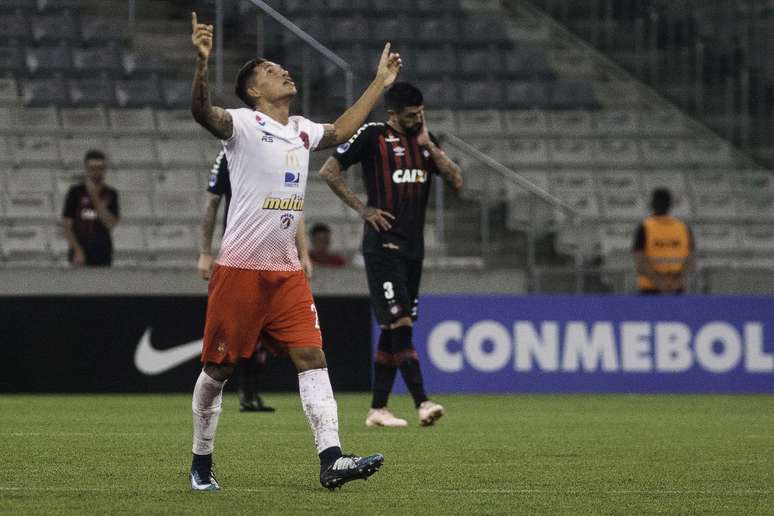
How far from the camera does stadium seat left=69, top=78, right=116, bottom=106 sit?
1869 cm

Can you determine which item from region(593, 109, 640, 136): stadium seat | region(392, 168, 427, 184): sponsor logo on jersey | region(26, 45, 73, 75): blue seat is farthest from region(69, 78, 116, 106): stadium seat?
region(392, 168, 427, 184): sponsor logo on jersey

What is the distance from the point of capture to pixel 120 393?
49.4 feet

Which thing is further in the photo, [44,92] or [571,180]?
[571,180]

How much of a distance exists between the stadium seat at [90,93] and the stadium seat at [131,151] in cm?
60

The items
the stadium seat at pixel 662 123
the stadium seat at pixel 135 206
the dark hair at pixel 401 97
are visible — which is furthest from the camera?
the stadium seat at pixel 662 123

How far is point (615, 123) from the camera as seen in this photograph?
20.5 m

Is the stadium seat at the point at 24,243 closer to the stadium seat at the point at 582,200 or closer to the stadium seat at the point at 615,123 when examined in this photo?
the stadium seat at the point at 582,200

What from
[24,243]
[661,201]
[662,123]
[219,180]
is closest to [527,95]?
[662,123]

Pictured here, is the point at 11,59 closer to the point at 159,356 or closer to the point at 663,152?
the point at 159,356

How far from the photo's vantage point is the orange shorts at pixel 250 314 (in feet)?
22.5

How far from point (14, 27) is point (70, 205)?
449 cm

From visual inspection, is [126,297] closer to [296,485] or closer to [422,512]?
[296,485]

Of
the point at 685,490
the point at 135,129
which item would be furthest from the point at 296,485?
the point at 135,129

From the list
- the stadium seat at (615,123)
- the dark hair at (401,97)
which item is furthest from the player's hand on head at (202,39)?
the stadium seat at (615,123)
